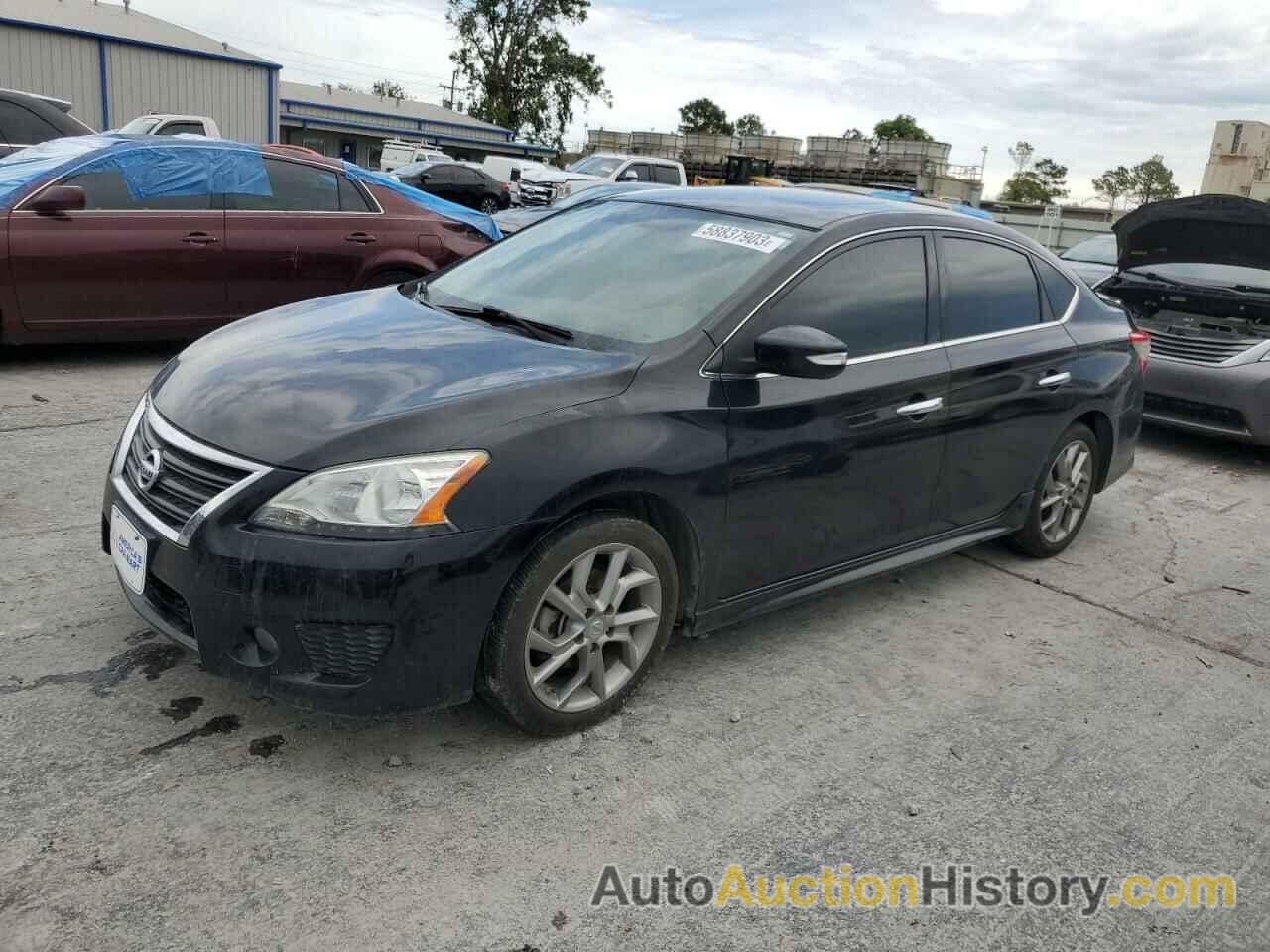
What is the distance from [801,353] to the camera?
324 centimetres

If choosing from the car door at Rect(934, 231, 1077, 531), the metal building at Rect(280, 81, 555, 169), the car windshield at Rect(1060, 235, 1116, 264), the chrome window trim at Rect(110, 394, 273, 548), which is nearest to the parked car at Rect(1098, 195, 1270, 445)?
the car windshield at Rect(1060, 235, 1116, 264)

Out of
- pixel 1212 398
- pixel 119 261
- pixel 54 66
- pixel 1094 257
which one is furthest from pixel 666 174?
pixel 54 66

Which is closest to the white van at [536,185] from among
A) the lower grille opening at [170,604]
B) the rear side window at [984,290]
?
the rear side window at [984,290]

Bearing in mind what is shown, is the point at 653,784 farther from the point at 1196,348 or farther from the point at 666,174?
the point at 666,174

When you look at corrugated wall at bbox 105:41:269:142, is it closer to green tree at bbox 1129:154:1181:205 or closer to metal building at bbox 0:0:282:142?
metal building at bbox 0:0:282:142

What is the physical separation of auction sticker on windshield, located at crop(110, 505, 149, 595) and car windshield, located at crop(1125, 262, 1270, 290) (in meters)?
7.63

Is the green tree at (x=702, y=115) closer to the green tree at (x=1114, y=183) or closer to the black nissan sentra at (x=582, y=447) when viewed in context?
the green tree at (x=1114, y=183)

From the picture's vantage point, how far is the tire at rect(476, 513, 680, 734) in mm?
2885

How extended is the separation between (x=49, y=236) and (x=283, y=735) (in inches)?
195

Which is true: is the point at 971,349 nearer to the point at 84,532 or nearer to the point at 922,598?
the point at 922,598

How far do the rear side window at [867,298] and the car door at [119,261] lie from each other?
500 centimetres

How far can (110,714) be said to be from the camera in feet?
9.95

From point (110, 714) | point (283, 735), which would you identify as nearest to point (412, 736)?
point (283, 735)

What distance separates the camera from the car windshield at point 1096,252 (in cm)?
1102
